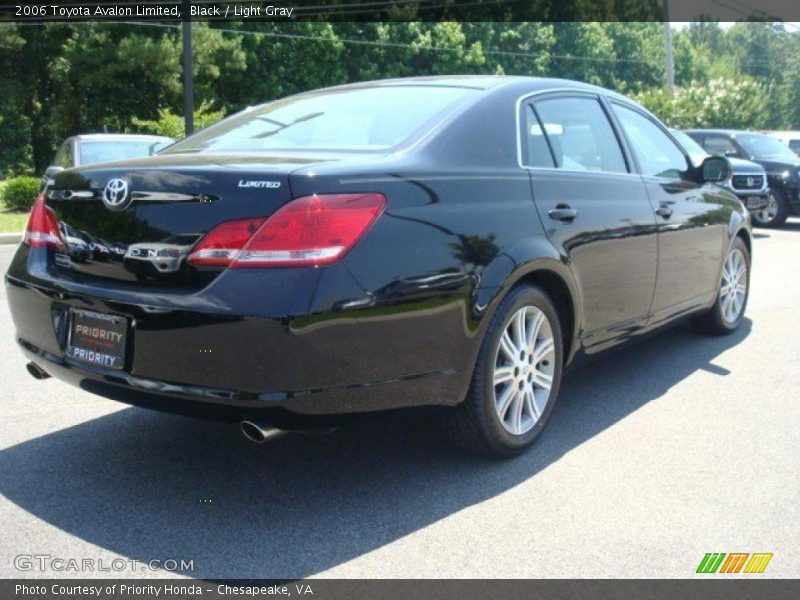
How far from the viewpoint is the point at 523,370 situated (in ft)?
12.6

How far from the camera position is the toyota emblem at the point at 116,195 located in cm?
321

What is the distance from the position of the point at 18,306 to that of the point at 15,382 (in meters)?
1.56

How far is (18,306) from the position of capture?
3.64 meters

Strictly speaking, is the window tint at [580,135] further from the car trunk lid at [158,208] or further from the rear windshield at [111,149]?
the rear windshield at [111,149]

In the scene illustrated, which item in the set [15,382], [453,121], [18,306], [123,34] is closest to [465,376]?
[453,121]

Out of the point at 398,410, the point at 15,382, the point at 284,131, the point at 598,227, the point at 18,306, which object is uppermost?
the point at 284,131

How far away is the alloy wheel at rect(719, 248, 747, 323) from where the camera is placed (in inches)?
242

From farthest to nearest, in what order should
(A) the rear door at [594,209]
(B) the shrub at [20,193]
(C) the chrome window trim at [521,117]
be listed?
(B) the shrub at [20,193]
(A) the rear door at [594,209]
(C) the chrome window trim at [521,117]

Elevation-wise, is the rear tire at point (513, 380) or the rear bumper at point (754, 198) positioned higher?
the rear tire at point (513, 380)

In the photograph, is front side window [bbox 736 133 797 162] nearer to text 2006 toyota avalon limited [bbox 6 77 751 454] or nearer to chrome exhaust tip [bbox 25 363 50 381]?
text 2006 toyota avalon limited [bbox 6 77 751 454]

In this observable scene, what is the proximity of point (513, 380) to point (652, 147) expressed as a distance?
216cm

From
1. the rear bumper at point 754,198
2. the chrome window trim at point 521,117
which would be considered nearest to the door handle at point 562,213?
the chrome window trim at point 521,117

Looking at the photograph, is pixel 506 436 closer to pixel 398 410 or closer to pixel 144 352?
pixel 398 410

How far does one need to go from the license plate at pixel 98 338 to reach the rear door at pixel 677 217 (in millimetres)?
2911
